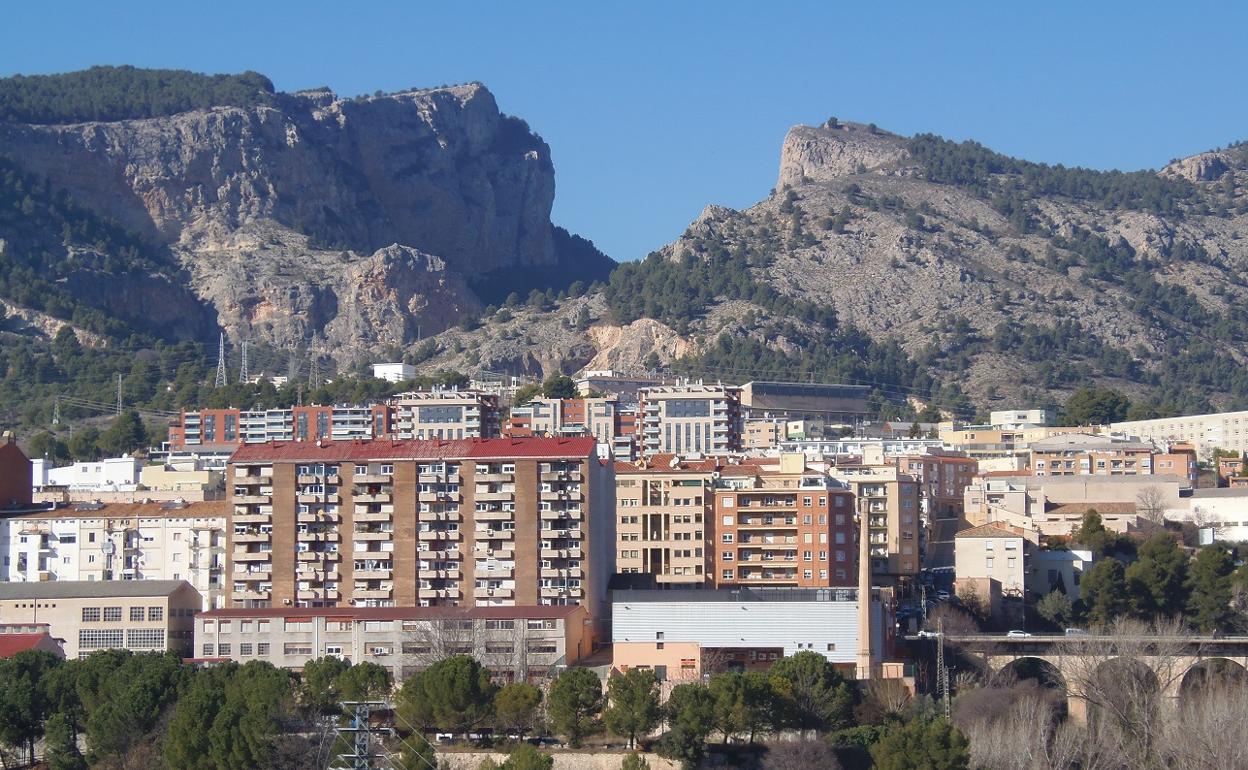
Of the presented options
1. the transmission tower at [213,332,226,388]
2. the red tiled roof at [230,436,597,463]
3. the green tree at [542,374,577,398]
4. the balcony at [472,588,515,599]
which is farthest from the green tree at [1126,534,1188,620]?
the transmission tower at [213,332,226,388]

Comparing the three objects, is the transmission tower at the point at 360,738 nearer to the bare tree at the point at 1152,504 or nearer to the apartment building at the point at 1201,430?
the bare tree at the point at 1152,504

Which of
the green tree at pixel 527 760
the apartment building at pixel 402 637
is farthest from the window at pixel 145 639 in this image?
the green tree at pixel 527 760

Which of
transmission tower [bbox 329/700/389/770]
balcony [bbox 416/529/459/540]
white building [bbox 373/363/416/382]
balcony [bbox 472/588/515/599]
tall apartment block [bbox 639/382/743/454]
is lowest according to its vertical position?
transmission tower [bbox 329/700/389/770]

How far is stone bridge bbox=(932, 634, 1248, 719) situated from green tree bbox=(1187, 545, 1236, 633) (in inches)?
213

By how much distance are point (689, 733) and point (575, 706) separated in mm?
3613

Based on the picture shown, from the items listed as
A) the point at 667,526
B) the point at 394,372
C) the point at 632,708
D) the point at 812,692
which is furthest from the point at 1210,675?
the point at 394,372

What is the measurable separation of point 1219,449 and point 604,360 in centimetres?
5405

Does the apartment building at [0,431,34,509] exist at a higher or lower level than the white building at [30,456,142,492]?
lower

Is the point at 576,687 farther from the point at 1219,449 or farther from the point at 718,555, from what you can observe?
the point at 1219,449

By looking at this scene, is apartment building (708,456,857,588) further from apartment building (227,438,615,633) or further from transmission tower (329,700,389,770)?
transmission tower (329,700,389,770)

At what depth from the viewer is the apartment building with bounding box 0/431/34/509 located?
97250 millimetres

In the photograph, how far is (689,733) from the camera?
67625 millimetres

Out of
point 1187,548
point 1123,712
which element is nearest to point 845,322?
point 1187,548

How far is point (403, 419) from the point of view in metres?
142
